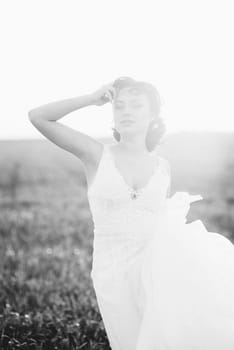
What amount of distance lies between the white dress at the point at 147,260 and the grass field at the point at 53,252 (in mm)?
1539

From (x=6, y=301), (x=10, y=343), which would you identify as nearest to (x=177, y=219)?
(x=10, y=343)

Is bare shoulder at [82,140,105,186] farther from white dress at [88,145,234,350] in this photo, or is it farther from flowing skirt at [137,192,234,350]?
flowing skirt at [137,192,234,350]

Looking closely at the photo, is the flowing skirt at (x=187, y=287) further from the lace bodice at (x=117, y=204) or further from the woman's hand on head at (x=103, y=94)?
the woman's hand on head at (x=103, y=94)

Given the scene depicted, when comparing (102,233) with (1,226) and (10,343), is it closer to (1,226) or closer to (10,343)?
(10,343)

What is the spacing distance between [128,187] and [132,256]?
474 millimetres

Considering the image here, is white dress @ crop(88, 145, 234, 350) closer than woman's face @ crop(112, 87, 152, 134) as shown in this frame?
Yes

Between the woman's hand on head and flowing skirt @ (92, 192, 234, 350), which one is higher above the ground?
the woman's hand on head

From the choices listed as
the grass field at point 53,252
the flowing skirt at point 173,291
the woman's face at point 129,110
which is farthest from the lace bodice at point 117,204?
the grass field at point 53,252

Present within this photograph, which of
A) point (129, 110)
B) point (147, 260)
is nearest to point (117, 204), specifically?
point (147, 260)

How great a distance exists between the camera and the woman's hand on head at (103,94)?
3621 mm

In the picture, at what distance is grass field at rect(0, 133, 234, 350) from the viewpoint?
209 inches

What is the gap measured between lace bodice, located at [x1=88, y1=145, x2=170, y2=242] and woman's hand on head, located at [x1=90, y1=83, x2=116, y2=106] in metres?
0.41

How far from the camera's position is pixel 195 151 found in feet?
136

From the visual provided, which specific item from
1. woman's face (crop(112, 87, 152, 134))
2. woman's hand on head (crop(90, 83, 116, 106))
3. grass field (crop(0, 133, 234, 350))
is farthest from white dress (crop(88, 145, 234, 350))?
grass field (crop(0, 133, 234, 350))
